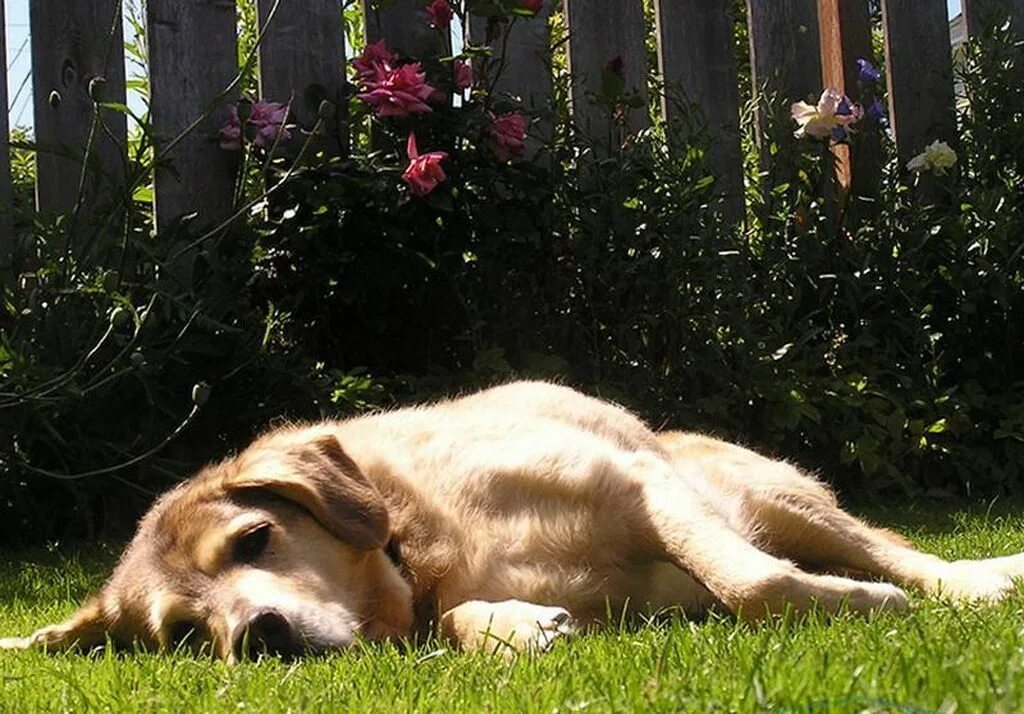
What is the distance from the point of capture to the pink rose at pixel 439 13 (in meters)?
5.86

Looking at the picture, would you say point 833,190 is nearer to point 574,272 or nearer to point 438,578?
point 574,272

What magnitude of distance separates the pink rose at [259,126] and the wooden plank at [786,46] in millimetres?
2572

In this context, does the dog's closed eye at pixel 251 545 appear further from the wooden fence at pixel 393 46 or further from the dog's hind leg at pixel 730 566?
the wooden fence at pixel 393 46

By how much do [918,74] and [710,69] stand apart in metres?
1.16

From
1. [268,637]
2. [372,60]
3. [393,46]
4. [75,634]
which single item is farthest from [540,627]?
[393,46]

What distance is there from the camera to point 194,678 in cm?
266

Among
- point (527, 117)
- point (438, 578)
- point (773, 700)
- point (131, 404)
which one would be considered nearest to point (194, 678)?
point (438, 578)

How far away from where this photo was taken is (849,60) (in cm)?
702

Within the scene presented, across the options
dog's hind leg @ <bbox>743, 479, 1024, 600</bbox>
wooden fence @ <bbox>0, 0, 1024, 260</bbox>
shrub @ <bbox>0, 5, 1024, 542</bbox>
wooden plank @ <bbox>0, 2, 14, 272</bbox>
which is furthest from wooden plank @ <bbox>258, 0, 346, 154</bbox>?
dog's hind leg @ <bbox>743, 479, 1024, 600</bbox>

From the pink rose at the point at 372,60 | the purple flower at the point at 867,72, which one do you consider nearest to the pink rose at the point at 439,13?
the pink rose at the point at 372,60

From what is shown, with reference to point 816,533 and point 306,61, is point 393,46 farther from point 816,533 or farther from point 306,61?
point 816,533

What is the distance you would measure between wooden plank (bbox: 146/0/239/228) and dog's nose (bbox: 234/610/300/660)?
3.06 m

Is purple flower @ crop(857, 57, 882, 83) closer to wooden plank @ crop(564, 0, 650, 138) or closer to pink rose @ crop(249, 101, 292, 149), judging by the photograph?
wooden plank @ crop(564, 0, 650, 138)

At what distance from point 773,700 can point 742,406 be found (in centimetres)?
416
